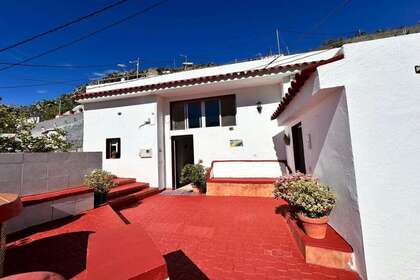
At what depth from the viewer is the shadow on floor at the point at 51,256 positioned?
3.15 meters

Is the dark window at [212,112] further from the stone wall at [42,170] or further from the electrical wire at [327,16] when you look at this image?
the stone wall at [42,170]

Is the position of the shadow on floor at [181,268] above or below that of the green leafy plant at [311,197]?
below

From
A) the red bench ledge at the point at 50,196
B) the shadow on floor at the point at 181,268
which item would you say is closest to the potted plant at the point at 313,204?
the shadow on floor at the point at 181,268

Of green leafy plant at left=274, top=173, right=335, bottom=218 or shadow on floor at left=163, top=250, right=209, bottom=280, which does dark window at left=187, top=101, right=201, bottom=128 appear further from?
shadow on floor at left=163, top=250, right=209, bottom=280

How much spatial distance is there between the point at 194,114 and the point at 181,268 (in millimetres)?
8434

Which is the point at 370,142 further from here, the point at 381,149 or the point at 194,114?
the point at 194,114

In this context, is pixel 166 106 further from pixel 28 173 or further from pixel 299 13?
pixel 299 13

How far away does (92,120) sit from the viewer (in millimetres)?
11508

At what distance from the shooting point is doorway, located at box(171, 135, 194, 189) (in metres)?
11.2

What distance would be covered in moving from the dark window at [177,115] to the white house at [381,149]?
860 cm

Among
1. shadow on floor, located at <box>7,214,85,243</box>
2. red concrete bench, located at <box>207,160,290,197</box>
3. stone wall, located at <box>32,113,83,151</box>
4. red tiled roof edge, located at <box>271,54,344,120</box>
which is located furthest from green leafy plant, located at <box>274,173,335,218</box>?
stone wall, located at <box>32,113,83,151</box>

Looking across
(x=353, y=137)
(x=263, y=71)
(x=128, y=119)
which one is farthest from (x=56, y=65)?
(x=353, y=137)

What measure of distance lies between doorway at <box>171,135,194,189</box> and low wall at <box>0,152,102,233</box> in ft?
16.4

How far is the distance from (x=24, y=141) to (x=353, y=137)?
27.7 feet
